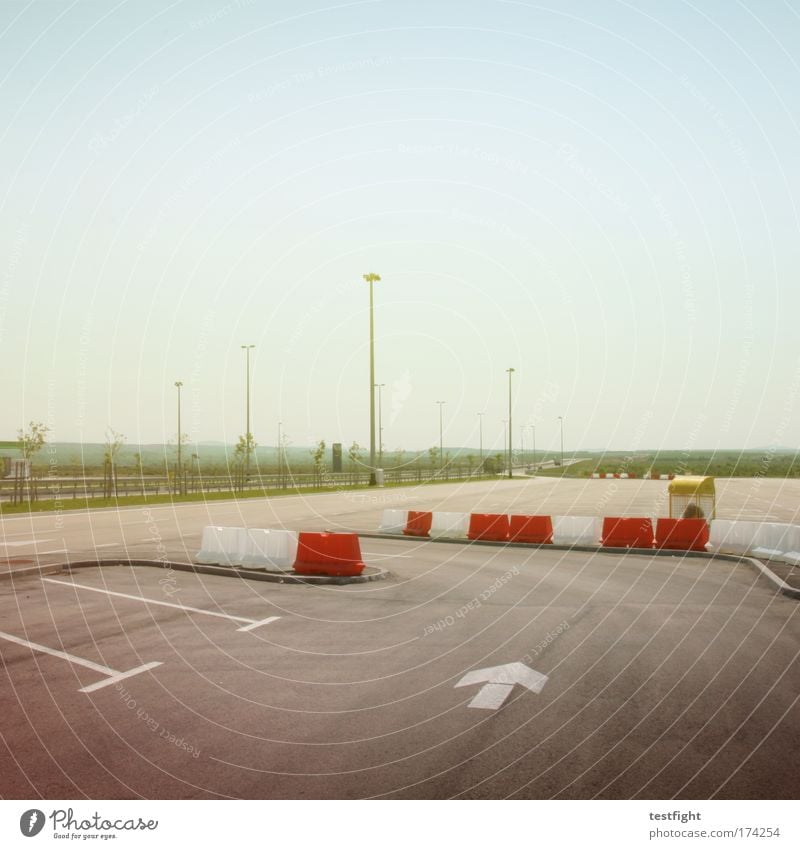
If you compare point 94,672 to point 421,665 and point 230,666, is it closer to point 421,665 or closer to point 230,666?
point 230,666

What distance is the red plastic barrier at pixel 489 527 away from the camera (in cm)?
1916

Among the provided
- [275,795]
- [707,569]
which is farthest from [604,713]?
[707,569]

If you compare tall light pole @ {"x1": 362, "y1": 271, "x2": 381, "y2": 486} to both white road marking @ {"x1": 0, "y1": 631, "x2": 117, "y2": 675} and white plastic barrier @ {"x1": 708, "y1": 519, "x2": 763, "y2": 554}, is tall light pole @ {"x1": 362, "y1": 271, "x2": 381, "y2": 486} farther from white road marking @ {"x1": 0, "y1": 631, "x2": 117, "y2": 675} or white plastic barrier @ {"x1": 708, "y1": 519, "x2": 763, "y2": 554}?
white road marking @ {"x1": 0, "y1": 631, "x2": 117, "y2": 675}

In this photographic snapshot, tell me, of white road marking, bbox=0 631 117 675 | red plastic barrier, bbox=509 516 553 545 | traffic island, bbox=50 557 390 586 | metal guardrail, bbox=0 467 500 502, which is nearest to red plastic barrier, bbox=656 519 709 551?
red plastic barrier, bbox=509 516 553 545

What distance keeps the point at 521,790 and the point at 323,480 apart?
62467 mm

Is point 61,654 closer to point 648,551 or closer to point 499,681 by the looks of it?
point 499,681

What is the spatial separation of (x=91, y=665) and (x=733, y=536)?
14818mm

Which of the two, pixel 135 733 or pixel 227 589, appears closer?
→ pixel 135 733

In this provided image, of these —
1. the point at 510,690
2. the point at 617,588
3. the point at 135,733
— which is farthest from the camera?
the point at 617,588

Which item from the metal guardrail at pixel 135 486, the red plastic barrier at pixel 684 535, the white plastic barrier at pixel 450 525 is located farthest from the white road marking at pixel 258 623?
the metal guardrail at pixel 135 486

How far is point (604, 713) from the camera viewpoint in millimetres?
6180

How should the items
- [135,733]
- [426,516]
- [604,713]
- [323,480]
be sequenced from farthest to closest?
[323,480] → [426,516] → [604,713] → [135,733]

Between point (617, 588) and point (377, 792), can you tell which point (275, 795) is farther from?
point (617, 588)

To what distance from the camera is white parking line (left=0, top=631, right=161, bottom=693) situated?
707 centimetres
